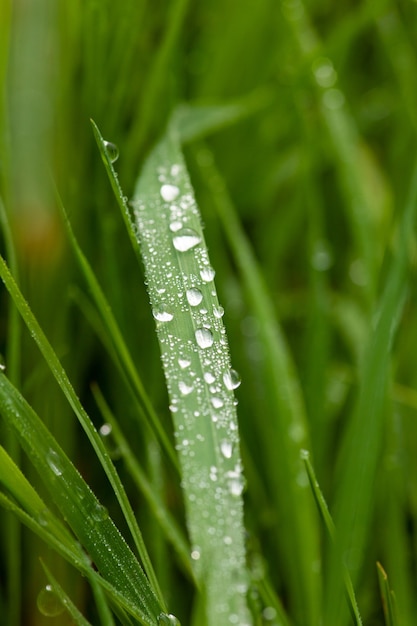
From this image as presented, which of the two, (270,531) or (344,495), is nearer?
(344,495)

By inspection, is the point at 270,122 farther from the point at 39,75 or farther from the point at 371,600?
the point at 371,600

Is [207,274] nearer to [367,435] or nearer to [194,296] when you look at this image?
[194,296]

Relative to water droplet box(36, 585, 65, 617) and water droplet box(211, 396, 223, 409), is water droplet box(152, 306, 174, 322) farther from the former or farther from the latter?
water droplet box(36, 585, 65, 617)

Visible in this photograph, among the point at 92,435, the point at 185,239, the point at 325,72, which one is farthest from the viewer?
the point at 325,72

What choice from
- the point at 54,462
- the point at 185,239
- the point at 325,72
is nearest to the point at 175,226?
the point at 185,239

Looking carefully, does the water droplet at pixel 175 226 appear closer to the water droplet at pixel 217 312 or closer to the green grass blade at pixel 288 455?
the water droplet at pixel 217 312

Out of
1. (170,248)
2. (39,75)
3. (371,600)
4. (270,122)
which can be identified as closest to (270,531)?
(371,600)
